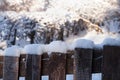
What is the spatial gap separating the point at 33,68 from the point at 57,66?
137 mm

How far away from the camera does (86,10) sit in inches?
360

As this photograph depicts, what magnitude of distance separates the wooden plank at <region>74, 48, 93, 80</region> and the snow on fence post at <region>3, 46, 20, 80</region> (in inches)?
14.9

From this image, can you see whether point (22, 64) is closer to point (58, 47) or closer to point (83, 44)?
point (58, 47)

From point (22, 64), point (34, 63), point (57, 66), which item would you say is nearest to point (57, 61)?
point (57, 66)

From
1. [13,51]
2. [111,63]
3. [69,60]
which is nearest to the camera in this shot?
[111,63]

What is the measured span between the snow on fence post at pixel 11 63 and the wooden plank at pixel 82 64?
379 millimetres

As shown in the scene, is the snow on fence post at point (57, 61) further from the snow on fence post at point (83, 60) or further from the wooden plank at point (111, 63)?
the wooden plank at point (111, 63)

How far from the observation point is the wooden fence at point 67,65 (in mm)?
1849

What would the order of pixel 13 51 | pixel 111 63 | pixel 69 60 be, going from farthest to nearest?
pixel 13 51 < pixel 69 60 < pixel 111 63

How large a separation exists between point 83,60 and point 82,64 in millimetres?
21

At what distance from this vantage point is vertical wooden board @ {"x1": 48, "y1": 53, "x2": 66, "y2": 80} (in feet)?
6.51

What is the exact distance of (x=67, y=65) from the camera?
1.99 m

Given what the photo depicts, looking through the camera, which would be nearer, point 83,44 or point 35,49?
point 83,44

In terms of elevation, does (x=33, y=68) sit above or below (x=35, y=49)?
below
